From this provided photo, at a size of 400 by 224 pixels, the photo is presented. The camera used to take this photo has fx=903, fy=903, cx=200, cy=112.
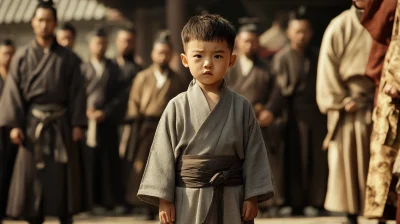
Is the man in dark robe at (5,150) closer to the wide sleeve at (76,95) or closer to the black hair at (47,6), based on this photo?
the wide sleeve at (76,95)

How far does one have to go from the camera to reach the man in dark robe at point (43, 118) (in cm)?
791

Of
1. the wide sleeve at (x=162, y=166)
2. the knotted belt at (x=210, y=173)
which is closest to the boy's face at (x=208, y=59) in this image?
the wide sleeve at (x=162, y=166)

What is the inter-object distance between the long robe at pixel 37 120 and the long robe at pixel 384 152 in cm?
303

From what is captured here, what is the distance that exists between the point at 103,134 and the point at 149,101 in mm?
1599

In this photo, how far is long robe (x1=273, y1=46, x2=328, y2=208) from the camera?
34.5ft

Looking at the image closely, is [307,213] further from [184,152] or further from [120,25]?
[120,25]

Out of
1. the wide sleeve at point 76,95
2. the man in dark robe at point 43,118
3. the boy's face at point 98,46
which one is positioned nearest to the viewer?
the man in dark robe at point 43,118

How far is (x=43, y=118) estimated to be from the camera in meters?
7.94

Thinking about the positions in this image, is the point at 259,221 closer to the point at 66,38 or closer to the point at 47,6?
the point at 47,6

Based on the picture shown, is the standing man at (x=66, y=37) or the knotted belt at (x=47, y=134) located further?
the standing man at (x=66, y=37)

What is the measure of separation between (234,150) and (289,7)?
12852 millimetres

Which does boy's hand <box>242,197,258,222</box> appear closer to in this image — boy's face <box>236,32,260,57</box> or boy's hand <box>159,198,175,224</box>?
boy's hand <box>159,198,175,224</box>

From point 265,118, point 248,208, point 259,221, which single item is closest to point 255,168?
point 248,208

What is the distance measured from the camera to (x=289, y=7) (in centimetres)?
1734
